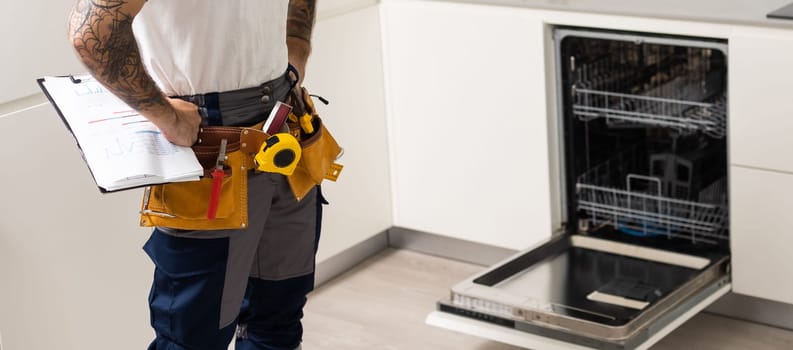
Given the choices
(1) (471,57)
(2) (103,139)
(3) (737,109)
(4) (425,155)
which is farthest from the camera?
(4) (425,155)

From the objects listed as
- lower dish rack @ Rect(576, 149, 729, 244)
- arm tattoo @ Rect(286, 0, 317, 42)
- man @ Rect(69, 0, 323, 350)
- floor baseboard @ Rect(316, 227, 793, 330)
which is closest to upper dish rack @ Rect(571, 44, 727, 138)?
lower dish rack @ Rect(576, 149, 729, 244)

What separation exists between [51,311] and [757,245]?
5.23 feet

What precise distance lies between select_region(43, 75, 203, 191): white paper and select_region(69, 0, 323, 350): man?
0.04m

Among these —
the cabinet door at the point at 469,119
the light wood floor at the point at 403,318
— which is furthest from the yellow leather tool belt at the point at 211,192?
the cabinet door at the point at 469,119

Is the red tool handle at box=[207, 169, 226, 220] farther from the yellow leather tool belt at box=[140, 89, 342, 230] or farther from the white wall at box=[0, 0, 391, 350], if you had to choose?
the white wall at box=[0, 0, 391, 350]

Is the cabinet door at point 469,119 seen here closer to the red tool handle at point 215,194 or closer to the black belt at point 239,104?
the black belt at point 239,104

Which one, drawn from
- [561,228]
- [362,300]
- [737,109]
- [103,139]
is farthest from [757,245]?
[103,139]

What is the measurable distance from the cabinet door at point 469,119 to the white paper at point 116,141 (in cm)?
127

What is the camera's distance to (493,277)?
2.75m

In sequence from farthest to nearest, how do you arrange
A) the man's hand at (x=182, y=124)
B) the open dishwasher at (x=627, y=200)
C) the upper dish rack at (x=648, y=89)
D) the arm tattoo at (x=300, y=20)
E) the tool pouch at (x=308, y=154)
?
1. the upper dish rack at (x=648, y=89)
2. the open dishwasher at (x=627, y=200)
3. the arm tattoo at (x=300, y=20)
4. the tool pouch at (x=308, y=154)
5. the man's hand at (x=182, y=124)

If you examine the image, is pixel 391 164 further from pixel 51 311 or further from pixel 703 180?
pixel 51 311

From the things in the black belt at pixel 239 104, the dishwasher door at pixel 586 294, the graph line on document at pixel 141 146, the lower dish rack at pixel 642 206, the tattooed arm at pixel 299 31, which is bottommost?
the dishwasher door at pixel 586 294

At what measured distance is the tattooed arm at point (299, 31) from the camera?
85.7 inches

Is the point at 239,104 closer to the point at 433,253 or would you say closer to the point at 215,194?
the point at 215,194
